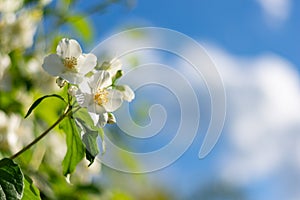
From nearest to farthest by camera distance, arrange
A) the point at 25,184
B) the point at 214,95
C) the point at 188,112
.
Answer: the point at 25,184
the point at 214,95
the point at 188,112

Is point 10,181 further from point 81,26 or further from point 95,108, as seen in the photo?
point 81,26

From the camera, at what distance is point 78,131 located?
35.3 inches

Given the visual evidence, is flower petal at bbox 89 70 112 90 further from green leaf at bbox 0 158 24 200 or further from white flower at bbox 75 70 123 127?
green leaf at bbox 0 158 24 200

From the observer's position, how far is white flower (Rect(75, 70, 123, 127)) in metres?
0.85

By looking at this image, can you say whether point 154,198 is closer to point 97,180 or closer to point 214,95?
point 97,180

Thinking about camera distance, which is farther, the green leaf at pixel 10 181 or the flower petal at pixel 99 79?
the flower petal at pixel 99 79

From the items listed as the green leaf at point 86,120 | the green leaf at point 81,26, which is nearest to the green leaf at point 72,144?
the green leaf at point 86,120

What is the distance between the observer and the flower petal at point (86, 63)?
34.3 inches

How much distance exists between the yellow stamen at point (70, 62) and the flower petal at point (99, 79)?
0.03 meters

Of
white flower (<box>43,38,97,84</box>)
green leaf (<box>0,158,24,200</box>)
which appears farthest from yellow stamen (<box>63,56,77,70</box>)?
green leaf (<box>0,158,24,200</box>)

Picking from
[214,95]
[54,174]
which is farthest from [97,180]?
[214,95]

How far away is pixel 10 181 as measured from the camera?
2.56ft

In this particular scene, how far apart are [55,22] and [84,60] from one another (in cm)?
115

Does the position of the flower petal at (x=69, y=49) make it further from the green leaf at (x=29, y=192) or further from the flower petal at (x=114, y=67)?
the green leaf at (x=29, y=192)
